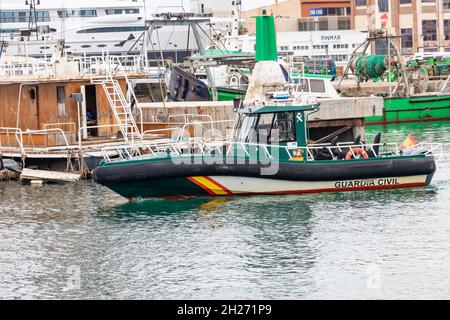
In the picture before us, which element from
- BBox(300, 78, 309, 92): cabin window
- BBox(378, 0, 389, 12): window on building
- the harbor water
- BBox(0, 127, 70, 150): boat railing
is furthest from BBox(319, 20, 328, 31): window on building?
the harbor water

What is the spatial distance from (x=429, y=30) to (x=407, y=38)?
2.08 meters

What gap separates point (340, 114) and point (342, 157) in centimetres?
869

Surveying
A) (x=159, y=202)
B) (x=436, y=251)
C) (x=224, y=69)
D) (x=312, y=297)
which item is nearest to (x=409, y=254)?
(x=436, y=251)

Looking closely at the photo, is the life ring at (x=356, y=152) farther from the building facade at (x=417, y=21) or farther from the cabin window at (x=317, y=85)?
the building facade at (x=417, y=21)

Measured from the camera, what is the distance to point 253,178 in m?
32.8

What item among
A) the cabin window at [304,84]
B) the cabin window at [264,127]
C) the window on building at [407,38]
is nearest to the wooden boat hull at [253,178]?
the cabin window at [264,127]

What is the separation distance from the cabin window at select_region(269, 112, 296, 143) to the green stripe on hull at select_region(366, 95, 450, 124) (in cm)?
2948

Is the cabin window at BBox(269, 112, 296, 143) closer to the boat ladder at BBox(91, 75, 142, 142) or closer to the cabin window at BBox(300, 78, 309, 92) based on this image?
the boat ladder at BBox(91, 75, 142, 142)

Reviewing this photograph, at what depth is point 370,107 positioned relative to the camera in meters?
42.2

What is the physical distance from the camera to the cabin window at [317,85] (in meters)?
45.9

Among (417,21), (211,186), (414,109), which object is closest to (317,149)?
(211,186)

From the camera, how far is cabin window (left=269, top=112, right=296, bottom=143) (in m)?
32.9
